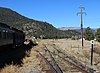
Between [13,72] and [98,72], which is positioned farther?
[98,72]

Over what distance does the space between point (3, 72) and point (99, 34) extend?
119964 mm

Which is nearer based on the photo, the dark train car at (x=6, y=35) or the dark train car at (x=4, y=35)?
the dark train car at (x=4, y=35)

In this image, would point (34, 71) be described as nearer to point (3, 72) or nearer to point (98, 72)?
point (3, 72)

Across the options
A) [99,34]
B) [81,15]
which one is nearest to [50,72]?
[81,15]

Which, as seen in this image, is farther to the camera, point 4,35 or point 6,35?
point 6,35

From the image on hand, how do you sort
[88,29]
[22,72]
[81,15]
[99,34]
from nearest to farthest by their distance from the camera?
1. [22,72]
2. [81,15]
3. [99,34]
4. [88,29]

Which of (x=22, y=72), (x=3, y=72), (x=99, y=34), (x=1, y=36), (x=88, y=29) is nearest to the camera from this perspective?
(x=3, y=72)

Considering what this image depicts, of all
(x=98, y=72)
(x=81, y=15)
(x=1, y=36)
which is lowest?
(x=98, y=72)

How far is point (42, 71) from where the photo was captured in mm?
17312

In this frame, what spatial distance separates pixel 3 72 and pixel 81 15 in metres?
45.8

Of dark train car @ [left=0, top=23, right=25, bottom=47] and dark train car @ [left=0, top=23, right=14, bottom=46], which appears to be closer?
dark train car @ [left=0, top=23, right=14, bottom=46]

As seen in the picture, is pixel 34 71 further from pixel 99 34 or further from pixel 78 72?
pixel 99 34

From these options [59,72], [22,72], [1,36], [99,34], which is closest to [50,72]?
[59,72]

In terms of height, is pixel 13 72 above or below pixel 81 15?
below
